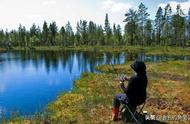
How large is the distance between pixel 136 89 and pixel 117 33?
417 feet

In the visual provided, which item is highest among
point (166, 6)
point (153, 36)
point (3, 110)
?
point (166, 6)

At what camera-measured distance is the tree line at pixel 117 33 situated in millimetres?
113875

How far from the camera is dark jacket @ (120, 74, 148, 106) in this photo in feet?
40.9

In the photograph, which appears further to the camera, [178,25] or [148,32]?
[148,32]

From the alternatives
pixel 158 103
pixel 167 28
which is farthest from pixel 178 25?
pixel 158 103

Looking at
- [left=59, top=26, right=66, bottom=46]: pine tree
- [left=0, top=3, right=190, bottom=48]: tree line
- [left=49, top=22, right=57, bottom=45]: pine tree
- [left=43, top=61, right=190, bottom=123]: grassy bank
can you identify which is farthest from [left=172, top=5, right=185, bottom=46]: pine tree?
[left=43, top=61, right=190, bottom=123]: grassy bank

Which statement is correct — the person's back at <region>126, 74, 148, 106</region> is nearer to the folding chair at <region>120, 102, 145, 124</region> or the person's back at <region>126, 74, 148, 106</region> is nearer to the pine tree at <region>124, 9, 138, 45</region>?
the folding chair at <region>120, 102, 145, 124</region>

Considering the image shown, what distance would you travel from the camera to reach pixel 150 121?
564 inches

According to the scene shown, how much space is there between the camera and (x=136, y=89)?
41.4 ft

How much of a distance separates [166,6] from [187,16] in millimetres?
8830

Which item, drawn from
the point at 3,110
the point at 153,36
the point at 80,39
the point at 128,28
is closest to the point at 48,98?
the point at 3,110

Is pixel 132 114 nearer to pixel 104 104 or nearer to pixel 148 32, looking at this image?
pixel 104 104

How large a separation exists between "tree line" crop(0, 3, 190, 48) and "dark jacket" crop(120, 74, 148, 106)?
298ft

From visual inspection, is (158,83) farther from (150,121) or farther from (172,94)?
(150,121)
